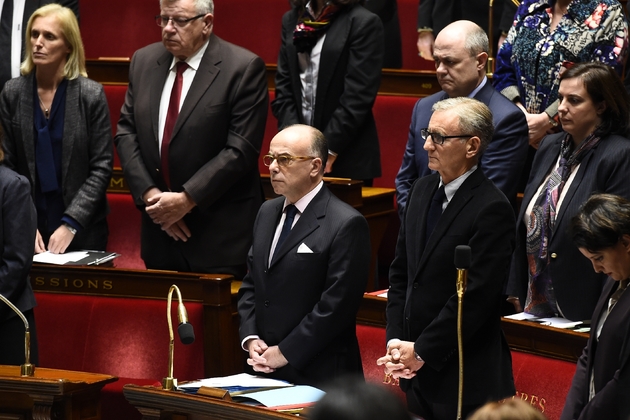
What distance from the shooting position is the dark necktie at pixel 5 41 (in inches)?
174

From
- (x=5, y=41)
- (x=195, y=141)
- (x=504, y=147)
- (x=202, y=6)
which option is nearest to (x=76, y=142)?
(x=195, y=141)

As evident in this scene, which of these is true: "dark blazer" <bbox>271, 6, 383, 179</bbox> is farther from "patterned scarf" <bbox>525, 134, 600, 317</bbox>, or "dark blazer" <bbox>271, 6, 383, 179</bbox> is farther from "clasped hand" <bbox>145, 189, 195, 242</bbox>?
"patterned scarf" <bbox>525, 134, 600, 317</bbox>

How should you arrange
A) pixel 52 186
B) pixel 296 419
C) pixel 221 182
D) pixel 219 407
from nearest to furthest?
pixel 296 419 → pixel 219 407 → pixel 221 182 → pixel 52 186

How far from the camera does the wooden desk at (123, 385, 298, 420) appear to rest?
7.96 ft

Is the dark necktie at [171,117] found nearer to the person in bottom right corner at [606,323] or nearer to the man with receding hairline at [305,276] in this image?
the man with receding hairline at [305,276]

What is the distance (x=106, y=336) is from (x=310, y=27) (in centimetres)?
137

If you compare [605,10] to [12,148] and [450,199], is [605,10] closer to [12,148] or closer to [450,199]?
[450,199]

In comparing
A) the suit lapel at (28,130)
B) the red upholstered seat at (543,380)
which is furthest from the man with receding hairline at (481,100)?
the suit lapel at (28,130)

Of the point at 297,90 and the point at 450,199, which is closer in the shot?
the point at 450,199

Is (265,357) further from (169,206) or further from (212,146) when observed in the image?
(212,146)

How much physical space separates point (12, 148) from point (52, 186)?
0.22 metres

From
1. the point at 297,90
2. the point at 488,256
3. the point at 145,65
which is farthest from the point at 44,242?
the point at 488,256

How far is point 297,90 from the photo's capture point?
13.7ft

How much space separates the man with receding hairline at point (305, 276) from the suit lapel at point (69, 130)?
109 centimetres
